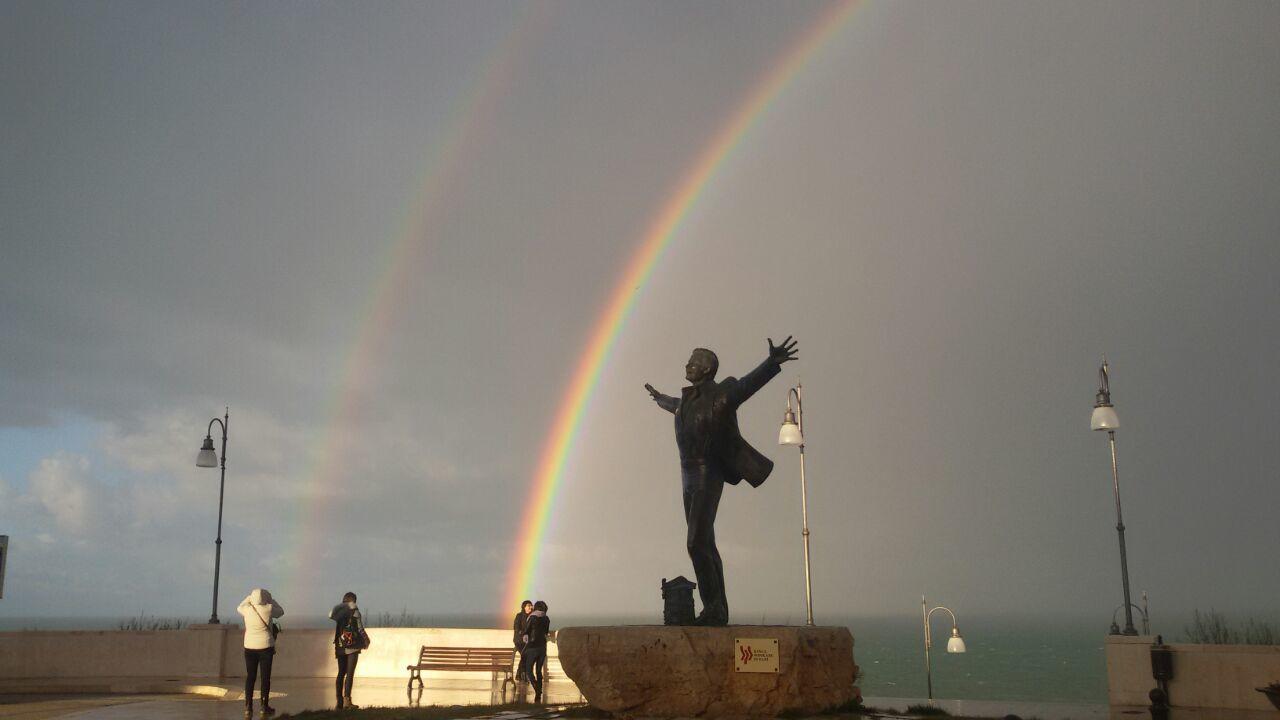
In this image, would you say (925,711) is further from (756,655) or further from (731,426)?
(731,426)

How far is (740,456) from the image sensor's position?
1246 cm

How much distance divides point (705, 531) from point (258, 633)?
6197mm

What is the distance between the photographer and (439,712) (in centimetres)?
1233

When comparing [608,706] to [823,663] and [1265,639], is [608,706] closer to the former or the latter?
[823,663]

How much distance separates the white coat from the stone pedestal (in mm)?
4609

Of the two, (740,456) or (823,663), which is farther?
(740,456)

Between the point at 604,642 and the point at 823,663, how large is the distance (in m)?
2.38

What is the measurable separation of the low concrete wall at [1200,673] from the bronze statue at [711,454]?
6356mm

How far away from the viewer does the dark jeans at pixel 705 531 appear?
1205 centimetres

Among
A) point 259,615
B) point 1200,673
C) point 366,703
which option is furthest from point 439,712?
point 1200,673

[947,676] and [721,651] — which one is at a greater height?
[721,651]

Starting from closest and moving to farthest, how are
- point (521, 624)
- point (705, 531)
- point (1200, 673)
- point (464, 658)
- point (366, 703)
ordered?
point (705, 531) → point (1200, 673) → point (366, 703) → point (521, 624) → point (464, 658)

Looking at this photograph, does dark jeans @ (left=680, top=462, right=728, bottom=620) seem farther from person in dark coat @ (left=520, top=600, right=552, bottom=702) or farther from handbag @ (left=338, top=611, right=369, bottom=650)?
handbag @ (left=338, top=611, right=369, bottom=650)

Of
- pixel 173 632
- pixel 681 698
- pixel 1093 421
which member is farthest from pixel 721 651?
pixel 173 632
